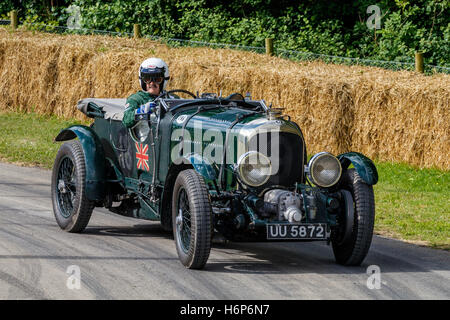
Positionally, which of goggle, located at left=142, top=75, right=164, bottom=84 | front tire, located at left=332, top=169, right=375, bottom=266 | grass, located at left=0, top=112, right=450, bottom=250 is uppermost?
goggle, located at left=142, top=75, right=164, bottom=84

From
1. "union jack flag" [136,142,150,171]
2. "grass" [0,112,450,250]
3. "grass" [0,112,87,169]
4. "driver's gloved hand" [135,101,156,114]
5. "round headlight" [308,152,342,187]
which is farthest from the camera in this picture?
"grass" [0,112,87,169]

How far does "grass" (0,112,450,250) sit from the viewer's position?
10227mm

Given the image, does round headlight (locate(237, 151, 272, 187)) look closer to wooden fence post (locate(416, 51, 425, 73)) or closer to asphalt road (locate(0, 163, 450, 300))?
asphalt road (locate(0, 163, 450, 300))

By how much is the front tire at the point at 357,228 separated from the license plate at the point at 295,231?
49 centimetres

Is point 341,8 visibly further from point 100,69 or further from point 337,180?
point 337,180

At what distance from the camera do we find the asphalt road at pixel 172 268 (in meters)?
6.88

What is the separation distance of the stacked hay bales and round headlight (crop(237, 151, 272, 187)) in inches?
285

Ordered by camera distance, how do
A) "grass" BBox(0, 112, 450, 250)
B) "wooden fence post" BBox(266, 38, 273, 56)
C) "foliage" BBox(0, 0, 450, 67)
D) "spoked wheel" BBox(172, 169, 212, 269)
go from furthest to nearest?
"foliage" BBox(0, 0, 450, 67) → "wooden fence post" BBox(266, 38, 273, 56) → "grass" BBox(0, 112, 450, 250) → "spoked wheel" BBox(172, 169, 212, 269)

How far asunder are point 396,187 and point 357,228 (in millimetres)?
5652

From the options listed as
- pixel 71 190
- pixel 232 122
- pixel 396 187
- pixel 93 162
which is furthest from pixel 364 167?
pixel 396 187

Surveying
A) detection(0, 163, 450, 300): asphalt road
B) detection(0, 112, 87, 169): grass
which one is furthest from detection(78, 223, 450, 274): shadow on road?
detection(0, 112, 87, 169): grass

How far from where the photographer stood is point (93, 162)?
930 centimetres

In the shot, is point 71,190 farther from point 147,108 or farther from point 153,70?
point 153,70
